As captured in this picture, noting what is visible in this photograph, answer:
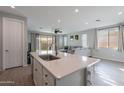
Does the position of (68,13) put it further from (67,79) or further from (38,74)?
(67,79)

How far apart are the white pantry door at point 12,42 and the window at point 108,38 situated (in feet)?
19.1

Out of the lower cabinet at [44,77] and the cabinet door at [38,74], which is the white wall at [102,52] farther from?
the lower cabinet at [44,77]

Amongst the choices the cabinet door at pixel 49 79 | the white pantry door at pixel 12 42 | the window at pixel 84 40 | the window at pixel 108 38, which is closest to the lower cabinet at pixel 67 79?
the cabinet door at pixel 49 79

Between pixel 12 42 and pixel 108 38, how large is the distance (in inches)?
251

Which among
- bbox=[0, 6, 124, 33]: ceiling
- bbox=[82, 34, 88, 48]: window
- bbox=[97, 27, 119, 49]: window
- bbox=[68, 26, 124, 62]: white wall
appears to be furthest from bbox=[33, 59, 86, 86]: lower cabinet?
bbox=[82, 34, 88, 48]: window

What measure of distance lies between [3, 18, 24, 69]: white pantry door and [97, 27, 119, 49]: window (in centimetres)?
581

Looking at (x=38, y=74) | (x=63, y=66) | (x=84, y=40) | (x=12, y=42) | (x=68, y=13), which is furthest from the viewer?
(x=84, y=40)

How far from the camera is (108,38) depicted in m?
6.92

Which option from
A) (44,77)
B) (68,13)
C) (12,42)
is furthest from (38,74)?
(68,13)

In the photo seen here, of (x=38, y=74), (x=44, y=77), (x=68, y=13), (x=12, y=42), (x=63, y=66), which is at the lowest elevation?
(x=38, y=74)

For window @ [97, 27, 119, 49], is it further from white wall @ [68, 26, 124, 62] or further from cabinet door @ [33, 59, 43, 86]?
cabinet door @ [33, 59, 43, 86]

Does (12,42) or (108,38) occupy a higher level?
(108,38)

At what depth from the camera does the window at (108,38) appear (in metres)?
6.37
